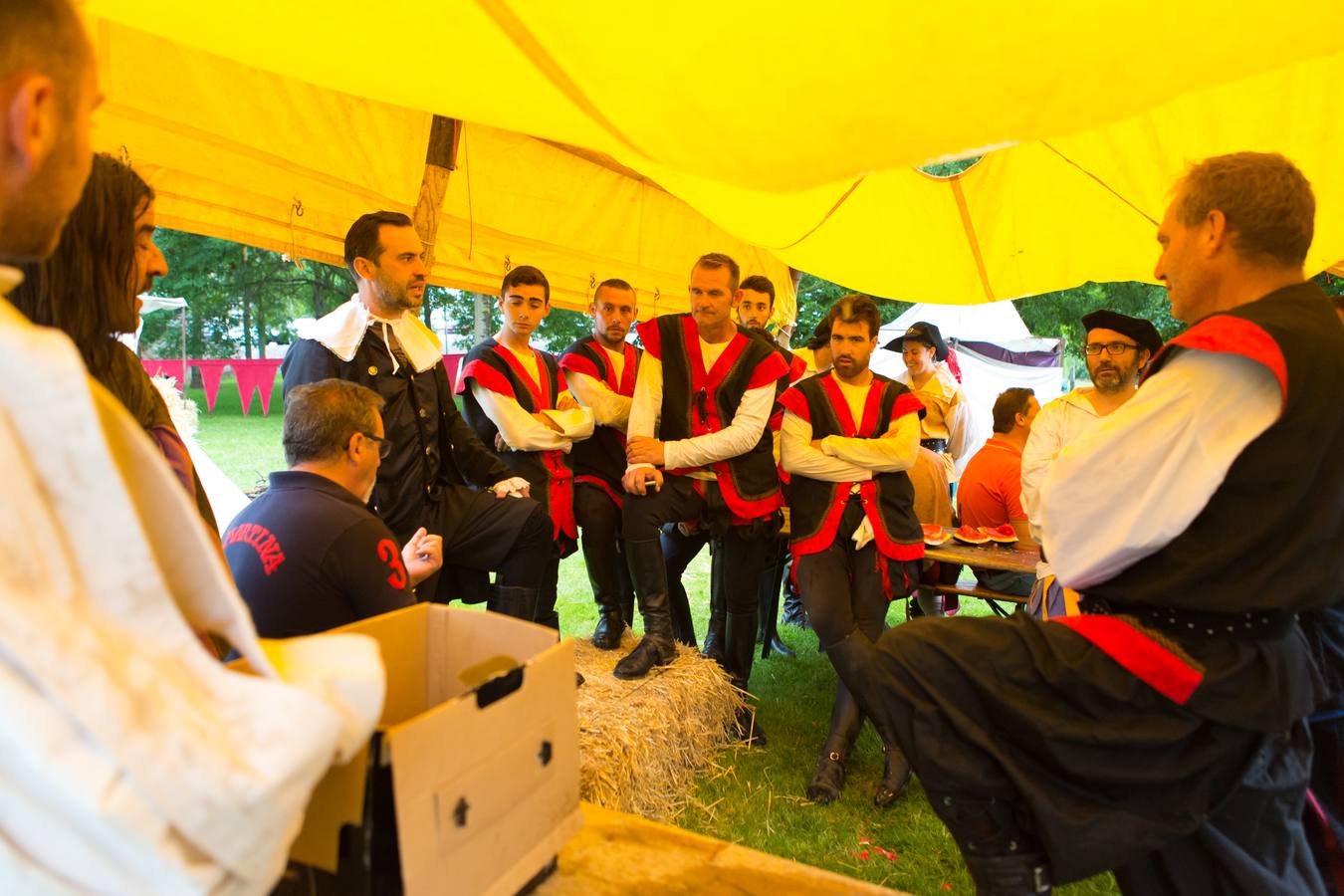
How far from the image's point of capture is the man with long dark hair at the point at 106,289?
147 cm

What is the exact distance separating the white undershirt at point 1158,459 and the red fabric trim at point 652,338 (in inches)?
90.7

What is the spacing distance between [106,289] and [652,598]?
7.96 feet

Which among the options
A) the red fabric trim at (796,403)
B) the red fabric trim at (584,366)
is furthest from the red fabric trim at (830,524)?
the red fabric trim at (584,366)

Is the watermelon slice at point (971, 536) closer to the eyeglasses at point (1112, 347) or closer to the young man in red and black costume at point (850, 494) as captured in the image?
the young man in red and black costume at point (850, 494)

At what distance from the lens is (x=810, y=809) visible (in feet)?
10.0

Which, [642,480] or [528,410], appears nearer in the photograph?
[642,480]

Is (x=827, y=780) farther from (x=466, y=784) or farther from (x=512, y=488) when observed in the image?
(x=466, y=784)

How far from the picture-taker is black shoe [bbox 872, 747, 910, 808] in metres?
3.08

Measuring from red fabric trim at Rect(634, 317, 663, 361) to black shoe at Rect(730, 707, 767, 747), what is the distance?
A: 5.26ft

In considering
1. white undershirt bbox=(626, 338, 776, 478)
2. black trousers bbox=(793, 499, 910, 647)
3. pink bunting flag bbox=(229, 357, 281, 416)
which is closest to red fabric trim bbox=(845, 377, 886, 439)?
black trousers bbox=(793, 499, 910, 647)

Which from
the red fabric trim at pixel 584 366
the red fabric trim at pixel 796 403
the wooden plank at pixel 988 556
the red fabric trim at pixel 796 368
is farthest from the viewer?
the red fabric trim at pixel 796 368

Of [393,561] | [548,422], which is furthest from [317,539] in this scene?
[548,422]

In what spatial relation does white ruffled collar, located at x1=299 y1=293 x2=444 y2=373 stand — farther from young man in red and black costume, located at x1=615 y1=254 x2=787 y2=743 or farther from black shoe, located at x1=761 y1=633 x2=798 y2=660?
black shoe, located at x1=761 y1=633 x2=798 y2=660

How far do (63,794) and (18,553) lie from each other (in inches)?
6.7
